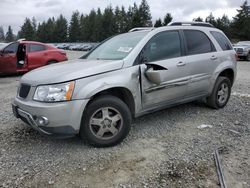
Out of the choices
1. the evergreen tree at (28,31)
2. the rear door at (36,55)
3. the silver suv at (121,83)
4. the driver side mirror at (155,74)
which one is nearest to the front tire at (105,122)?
the silver suv at (121,83)

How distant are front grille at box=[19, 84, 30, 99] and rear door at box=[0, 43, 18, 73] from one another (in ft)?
23.1

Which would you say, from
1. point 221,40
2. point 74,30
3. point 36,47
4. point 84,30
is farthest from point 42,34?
point 221,40

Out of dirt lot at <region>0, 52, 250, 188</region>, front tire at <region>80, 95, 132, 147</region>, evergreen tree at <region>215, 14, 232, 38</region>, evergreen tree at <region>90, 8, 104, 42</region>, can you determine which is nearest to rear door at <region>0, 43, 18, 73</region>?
dirt lot at <region>0, 52, 250, 188</region>

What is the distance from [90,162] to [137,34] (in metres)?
2.34

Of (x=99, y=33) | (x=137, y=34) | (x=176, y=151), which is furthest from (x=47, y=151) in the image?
(x=99, y=33)

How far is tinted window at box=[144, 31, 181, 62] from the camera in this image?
162 inches

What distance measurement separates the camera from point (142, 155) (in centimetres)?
352

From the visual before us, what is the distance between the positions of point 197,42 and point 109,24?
6993 cm

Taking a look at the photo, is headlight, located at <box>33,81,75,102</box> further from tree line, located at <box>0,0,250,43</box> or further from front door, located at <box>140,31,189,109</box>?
tree line, located at <box>0,0,250,43</box>

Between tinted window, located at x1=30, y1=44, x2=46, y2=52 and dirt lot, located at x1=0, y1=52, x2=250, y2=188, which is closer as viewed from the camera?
dirt lot, located at x1=0, y1=52, x2=250, y2=188

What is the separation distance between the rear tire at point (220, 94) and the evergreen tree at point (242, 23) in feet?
176

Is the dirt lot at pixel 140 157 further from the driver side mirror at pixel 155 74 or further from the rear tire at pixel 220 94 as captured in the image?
the driver side mirror at pixel 155 74

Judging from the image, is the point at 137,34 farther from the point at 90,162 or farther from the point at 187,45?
the point at 90,162

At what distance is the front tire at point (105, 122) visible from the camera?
137 inches
